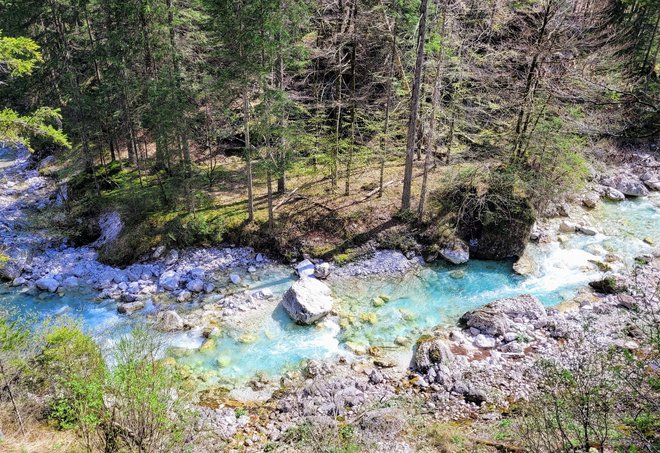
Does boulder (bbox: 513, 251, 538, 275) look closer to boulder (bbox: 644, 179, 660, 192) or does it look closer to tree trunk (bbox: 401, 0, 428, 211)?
tree trunk (bbox: 401, 0, 428, 211)

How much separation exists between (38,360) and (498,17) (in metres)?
27.1

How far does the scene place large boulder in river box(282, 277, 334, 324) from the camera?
1422 cm

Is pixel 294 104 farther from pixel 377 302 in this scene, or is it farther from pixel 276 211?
pixel 377 302

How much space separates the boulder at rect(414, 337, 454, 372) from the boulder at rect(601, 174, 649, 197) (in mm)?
17637

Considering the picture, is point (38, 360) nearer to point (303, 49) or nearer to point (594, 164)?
point (303, 49)

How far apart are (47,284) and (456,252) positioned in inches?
640

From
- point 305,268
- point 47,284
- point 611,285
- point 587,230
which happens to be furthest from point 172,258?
point 587,230

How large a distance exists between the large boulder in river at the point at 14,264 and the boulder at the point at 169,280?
5.69 m

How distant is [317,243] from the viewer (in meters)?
18.2

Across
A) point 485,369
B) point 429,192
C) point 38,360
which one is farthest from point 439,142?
point 38,360

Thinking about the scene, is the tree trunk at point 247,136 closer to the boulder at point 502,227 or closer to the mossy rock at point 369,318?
the mossy rock at point 369,318

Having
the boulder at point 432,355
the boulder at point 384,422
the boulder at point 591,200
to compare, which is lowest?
the boulder at point 384,422

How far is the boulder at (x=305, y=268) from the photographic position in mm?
16784

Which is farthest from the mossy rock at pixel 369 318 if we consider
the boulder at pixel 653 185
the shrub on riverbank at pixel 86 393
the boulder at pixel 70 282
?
the boulder at pixel 653 185
